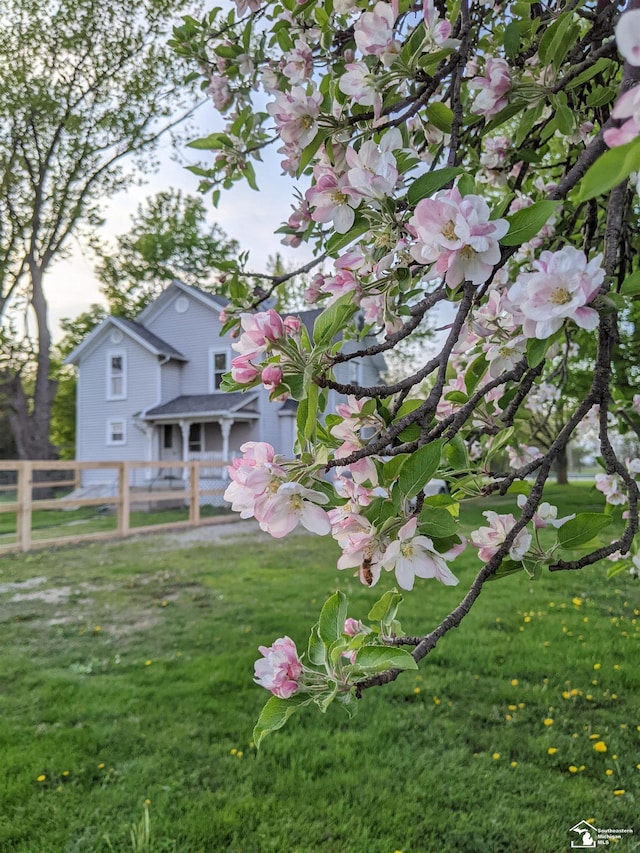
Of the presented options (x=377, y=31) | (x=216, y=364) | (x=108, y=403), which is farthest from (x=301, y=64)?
(x=108, y=403)

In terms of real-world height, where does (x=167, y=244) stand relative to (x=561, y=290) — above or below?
above

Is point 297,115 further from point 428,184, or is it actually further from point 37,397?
point 37,397

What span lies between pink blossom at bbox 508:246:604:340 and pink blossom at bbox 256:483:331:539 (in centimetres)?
29

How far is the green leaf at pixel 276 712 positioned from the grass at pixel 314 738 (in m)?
1.20

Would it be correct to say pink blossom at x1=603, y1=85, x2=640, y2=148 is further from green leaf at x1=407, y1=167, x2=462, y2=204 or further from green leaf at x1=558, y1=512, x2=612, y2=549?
green leaf at x1=558, y1=512, x2=612, y2=549

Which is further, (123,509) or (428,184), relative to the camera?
(123,509)

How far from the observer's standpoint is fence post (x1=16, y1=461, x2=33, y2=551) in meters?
6.43

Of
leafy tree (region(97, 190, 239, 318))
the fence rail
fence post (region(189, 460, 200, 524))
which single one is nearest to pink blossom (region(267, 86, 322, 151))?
the fence rail

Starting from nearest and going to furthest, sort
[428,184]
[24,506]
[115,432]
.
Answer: [428,184] < [24,506] < [115,432]

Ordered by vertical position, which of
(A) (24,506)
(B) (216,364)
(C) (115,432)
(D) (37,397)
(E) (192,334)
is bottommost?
(A) (24,506)

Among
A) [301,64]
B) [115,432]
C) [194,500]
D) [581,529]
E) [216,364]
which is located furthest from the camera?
[115,432]

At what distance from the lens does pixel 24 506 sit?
253 inches

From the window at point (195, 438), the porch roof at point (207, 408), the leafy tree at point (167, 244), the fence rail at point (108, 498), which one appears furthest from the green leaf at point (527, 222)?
the leafy tree at point (167, 244)

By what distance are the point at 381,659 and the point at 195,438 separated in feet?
46.2
